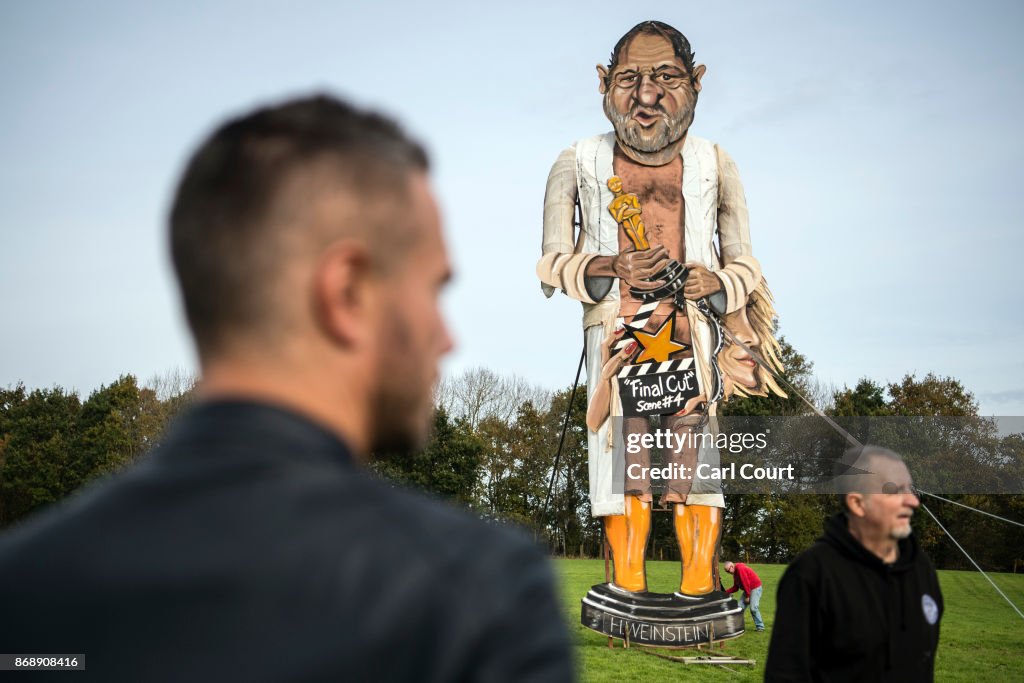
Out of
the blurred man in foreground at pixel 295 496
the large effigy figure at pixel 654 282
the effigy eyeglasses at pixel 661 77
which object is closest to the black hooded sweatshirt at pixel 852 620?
the blurred man in foreground at pixel 295 496

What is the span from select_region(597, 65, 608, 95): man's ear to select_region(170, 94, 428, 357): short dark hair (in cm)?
1354

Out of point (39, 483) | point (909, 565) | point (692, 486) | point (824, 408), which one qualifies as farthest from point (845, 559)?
point (39, 483)

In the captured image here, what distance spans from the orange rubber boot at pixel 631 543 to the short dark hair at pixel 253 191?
1255 cm

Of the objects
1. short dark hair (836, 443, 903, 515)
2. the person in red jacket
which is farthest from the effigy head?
short dark hair (836, 443, 903, 515)

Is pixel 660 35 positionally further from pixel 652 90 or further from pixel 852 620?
pixel 852 620

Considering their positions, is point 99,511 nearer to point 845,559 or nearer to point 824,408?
point 845,559

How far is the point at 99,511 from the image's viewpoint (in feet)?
2.76

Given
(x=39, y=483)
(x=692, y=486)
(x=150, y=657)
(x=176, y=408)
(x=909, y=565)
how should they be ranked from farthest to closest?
(x=176, y=408)
(x=39, y=483)
(x=692, y=486)
(x=909, y=565)
(x=150, y=657)

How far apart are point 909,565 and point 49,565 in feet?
13.9

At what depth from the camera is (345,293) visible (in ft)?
3.05

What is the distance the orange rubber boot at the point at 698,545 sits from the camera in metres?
13.1

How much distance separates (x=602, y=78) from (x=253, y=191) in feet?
44.9

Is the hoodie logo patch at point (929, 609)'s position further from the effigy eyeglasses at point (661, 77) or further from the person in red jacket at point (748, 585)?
the person in red jacket at point (748, 585)

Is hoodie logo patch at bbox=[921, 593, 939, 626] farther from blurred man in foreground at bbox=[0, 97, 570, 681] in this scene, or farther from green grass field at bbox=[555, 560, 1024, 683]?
blurred man in foreground at bbox=[0, 97, 570, 681]
